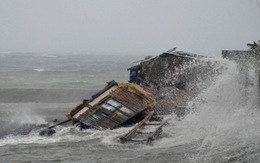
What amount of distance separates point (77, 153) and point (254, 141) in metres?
Answer: 6.08

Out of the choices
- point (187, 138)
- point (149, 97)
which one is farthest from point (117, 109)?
point (187, 138)

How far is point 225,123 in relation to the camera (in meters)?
15.4

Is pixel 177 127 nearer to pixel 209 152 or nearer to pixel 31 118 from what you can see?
pixel 209 152

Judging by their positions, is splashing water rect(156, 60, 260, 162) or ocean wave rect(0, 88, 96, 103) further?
ocean wave rect(0, 88, 96, 103)

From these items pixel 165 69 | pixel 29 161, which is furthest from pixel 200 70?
pixel 29 161

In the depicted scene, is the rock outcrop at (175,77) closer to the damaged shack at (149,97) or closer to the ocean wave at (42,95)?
the damaged shack at (149,97)

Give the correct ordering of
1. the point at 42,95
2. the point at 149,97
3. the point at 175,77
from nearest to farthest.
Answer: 1. the point at 149,97
2. the point at 175,77
3. the point at 42,95

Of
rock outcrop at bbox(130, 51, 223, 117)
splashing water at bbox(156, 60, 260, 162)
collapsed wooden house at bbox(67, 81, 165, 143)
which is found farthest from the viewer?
rock outcrop at bbox(130, 51, 223, 117)

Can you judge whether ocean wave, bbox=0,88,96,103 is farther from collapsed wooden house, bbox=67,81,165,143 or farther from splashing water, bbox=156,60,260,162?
splashing water, bbox=156,60,260,162

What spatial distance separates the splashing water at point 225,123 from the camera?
13499 mm

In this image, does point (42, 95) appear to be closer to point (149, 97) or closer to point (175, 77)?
point (175, 77)

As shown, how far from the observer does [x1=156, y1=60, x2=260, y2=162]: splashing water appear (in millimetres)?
13499

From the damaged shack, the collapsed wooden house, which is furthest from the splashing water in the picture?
the collapsed wooden house

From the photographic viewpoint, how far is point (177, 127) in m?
17.4
